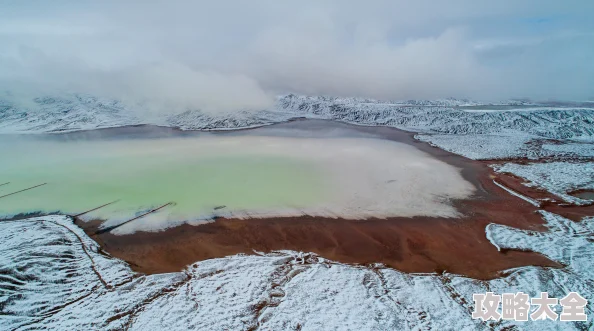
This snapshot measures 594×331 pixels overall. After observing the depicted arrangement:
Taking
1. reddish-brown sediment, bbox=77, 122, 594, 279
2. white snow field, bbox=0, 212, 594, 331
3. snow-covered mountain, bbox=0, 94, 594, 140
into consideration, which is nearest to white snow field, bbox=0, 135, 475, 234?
reddish-brown sediment, bbox=77, 122, 594, 279

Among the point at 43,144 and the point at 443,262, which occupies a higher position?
the point at 43,144

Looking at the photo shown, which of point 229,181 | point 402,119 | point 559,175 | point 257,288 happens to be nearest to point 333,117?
point 402,119

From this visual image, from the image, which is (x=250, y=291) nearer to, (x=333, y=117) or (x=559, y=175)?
(x=559, y=175)

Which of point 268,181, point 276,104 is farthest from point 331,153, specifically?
point 276,104

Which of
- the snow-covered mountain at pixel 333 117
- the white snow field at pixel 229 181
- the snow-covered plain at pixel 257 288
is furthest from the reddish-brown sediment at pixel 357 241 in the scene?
the snow-covered mountain at pixel 333 117

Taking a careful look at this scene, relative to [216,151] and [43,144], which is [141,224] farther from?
[43,144]

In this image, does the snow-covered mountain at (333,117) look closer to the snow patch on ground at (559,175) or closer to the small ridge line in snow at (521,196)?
the snow patch on ground at (559,175)
